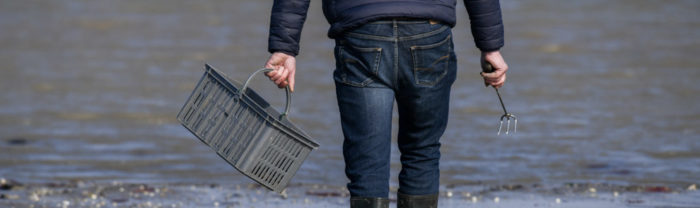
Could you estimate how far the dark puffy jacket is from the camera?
4.18 metres

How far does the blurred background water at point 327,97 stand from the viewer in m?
7.51

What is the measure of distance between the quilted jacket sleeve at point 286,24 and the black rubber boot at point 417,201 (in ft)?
2.23

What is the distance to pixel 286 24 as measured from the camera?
170 inches

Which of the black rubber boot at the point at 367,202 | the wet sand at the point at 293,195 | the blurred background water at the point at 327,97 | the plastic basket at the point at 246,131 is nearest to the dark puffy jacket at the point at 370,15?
the plastic basket at the point at 246,131

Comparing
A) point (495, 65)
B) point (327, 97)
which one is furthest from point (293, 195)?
point (327, 97)

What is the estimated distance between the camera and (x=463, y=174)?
723 centimetres

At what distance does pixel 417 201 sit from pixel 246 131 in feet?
2.20

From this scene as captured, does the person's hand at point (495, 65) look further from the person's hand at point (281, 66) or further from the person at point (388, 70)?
the person's hand at point (281, 66)

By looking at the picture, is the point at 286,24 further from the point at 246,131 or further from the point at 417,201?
the point at 417,201

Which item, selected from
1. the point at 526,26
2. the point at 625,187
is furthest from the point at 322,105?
the point at 526,26

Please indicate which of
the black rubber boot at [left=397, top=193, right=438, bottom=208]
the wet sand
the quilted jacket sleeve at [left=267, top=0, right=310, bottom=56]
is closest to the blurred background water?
the wet sand

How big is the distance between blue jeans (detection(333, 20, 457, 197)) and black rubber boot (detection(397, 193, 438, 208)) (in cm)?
3

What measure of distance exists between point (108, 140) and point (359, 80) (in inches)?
183

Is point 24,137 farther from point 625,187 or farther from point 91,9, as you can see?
point 91,9
